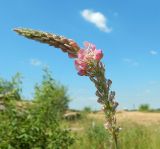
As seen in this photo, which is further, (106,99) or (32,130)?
(32,130)

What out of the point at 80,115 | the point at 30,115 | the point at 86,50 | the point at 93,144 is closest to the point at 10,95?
the point at 30,115

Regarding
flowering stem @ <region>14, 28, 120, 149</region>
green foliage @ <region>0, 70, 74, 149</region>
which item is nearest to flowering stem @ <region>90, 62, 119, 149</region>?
flowering stem @ <region>14, 28, 120, 149</region>

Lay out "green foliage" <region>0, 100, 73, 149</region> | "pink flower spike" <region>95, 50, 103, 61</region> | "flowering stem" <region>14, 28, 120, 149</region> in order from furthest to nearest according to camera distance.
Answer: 1. "green foliage" <region>0, 100, 73, 149</region>
2. "pink flower spike" <region>95, 50, 103, 61</region>
3. "flowering stem" <region>14, 28, 120, 149</region>

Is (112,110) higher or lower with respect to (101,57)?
lower

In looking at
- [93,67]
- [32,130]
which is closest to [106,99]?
[93,67]

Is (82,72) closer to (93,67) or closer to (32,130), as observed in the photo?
(93,67)

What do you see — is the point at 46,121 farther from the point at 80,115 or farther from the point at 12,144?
the point at 80,115

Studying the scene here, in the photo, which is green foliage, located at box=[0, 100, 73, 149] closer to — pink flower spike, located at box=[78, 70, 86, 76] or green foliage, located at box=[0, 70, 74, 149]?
green foliage, located at box=[0, 70, 74, 149]

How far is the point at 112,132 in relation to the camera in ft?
5.90

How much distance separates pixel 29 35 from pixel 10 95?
25.6ft

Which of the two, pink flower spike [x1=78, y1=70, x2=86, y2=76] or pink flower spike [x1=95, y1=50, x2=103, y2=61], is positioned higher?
pink flower spike [x1=95, y1=50, x2=103, y2=61]

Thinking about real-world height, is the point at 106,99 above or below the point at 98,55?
below

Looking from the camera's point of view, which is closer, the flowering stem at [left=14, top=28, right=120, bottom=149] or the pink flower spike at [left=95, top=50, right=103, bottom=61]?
the flowering stem at [left=14, top=28, right=120, bottom=149]

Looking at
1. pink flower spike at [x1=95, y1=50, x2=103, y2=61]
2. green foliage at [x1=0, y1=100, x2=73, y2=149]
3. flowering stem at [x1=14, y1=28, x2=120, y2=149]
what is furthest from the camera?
green foliage at [x1=0, y1=100, x2=73, y2=149]
